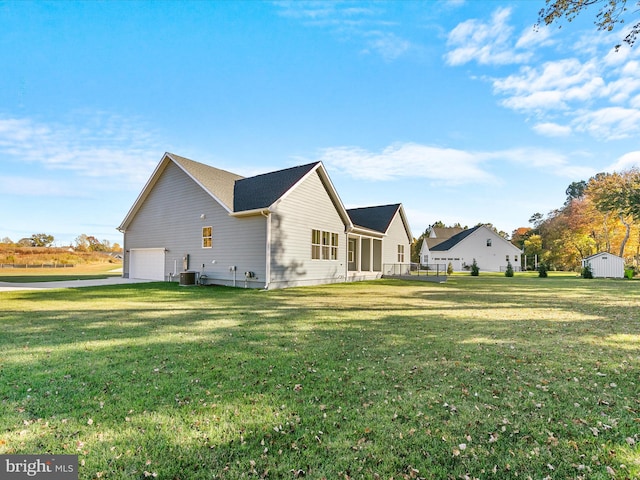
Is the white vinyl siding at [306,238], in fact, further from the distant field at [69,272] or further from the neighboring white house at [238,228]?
the distant field at [69,272]

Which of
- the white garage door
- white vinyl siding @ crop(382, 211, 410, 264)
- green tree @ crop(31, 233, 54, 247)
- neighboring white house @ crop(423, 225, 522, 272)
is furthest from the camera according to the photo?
neighboring white house @ crop(423, 225, 522, 272)

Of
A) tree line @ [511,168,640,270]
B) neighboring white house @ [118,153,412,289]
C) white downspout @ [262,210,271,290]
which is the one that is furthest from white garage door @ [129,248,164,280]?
tree line @ [511,168,640,270]

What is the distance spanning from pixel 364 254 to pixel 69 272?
28.5m

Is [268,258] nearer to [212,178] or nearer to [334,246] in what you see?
[334,246]

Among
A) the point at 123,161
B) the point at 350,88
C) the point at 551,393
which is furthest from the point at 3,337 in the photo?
the point at 123,161

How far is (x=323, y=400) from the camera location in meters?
3.27

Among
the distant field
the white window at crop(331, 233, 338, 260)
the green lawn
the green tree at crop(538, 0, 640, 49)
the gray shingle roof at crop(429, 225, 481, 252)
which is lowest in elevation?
the green lawn

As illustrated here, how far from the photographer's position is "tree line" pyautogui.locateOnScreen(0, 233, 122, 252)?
131 feet

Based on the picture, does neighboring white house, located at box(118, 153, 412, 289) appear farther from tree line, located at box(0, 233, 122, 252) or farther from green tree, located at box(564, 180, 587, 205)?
green tree, located at box(564, 180, 587, 205)

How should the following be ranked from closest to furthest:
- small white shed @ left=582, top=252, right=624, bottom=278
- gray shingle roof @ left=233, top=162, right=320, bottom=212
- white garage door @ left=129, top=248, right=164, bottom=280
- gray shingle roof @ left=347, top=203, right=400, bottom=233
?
gray shingle roof @ left=233, top=162, right=320, bottom=212 → white garage door @ left=129, top=248, right=164, bottom=280 → gray shingle roof @ left=347, top=203, right=400, bottom=233 → small white shed @ left=582, top=252, right=624, bottom=278

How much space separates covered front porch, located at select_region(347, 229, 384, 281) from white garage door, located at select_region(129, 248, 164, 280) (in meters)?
12.0

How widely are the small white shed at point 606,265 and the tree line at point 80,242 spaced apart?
59725mm

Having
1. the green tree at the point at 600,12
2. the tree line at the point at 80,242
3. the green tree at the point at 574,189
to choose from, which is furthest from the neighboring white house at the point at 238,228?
the green tree at the point at 574,189

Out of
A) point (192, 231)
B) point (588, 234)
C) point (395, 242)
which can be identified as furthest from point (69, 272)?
point (588, 234)
